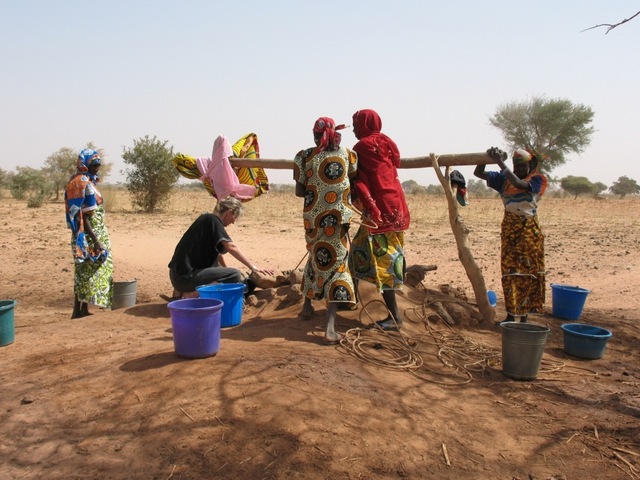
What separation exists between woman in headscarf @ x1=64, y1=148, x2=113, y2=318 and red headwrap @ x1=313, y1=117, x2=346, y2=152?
2.43 meters

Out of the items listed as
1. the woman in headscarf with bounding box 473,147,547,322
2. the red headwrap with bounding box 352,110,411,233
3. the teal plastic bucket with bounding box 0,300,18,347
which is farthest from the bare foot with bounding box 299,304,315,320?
the teal plastic bucket with bounding box 0,300,18,347

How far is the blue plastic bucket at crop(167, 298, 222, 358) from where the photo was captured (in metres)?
3.36

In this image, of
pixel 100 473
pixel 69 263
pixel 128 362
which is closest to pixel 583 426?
pixel 100 473

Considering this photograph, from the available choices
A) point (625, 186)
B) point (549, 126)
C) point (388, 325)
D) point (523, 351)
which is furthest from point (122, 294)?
point (625, 186)

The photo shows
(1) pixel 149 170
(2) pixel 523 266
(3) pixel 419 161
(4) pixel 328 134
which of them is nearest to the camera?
(4) pixel 328 134

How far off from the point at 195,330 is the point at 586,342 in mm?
3023

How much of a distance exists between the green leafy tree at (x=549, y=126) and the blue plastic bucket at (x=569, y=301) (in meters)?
23.6

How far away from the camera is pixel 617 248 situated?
10.1m

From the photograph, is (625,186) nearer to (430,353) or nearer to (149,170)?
(149,170)

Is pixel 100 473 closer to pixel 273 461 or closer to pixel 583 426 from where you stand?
pixel 273 461

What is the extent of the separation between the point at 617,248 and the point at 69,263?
998 cm

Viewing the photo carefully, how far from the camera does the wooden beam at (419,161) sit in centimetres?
469

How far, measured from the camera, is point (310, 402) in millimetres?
2873

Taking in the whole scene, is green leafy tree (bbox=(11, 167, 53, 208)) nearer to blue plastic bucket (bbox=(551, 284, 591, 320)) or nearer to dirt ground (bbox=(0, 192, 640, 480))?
dirt ground (bbox=(0, 192, 640, 480))
